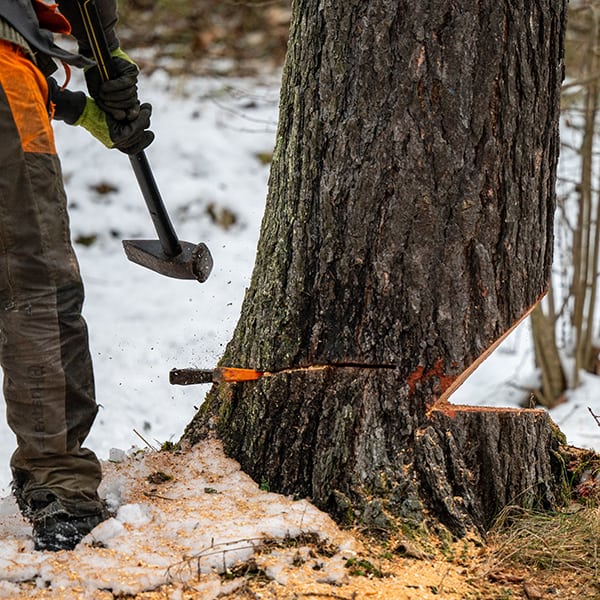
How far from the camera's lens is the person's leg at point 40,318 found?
2029 millimetres

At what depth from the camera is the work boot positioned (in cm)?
205

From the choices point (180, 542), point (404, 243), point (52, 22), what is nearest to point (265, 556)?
point (180, 542)

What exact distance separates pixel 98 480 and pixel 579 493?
149cm

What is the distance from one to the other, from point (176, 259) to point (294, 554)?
1173 mm

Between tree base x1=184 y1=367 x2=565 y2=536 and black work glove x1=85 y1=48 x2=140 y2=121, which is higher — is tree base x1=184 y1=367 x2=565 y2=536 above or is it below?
below

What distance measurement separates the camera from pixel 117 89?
8.15 ft

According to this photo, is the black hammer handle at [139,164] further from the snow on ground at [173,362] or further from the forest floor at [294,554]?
the forest floor at [294,554]

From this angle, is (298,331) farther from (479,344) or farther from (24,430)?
(24,430)

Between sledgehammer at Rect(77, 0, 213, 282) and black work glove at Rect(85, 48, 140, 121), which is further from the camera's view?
sledgehammer at Rect(77, 0, 213, 282)

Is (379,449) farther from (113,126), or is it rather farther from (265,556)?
(113,126)

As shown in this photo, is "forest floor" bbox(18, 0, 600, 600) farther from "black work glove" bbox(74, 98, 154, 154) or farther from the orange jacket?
the orange jacket

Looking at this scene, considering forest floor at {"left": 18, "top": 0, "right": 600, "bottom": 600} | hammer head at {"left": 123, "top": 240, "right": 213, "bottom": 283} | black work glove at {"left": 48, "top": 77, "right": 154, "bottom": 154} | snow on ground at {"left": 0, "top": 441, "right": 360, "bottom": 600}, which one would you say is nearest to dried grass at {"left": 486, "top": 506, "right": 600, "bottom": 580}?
forest floor at {"left": 18, "top": 0, "right": 600, "bottom": 600}

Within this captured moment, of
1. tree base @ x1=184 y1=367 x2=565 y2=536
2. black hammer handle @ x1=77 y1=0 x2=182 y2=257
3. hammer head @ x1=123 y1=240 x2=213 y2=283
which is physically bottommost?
tree base @ x1=184 y1=367 x2=565 y2=536

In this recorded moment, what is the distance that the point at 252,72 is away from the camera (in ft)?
28.7
